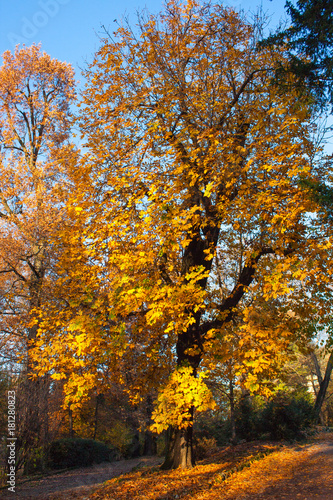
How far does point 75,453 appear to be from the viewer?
13.1m

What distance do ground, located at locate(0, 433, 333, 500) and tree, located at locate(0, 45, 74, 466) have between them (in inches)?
→ 90.2

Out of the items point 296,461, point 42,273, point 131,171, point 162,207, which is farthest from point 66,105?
point 296,461

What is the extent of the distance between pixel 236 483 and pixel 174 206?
5246 millimetres

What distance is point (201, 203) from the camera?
7.85m

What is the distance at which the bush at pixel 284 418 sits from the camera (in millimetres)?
11500

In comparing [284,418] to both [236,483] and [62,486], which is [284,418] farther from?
[62,486]

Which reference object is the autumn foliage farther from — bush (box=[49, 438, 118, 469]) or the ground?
bush (box=[49, 438, 118, 469])

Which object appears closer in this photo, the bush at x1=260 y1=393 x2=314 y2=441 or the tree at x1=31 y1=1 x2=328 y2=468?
the tree at x1=31 y1=1 x2=328 y2=468

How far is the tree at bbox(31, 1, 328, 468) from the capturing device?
5.51m

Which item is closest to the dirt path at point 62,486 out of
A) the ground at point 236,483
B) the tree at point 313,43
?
the ground at point 236,483

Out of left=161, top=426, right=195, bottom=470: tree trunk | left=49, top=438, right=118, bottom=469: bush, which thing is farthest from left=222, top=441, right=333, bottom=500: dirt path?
left=49, top=438, right=118, bottom=469: bush

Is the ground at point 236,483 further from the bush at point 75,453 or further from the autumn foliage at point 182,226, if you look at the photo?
the bush at point 75,453

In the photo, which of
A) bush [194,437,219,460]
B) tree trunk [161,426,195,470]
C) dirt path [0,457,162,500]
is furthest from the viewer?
bush [194,437,219,460]

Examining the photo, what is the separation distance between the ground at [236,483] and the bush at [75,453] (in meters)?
3.09
